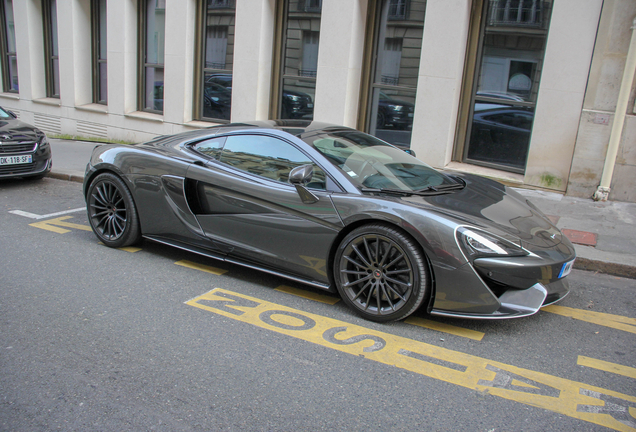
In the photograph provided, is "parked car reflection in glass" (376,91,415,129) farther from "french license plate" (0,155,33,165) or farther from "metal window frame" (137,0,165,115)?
"french license plate" (0,155,33,165)

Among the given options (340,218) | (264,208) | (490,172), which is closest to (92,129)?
(490,172)

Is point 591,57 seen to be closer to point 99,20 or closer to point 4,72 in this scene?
point 99,20

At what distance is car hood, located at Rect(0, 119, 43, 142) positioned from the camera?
25.9 ft

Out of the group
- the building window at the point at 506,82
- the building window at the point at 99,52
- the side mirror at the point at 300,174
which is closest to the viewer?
the side mirror at the point at 300,174

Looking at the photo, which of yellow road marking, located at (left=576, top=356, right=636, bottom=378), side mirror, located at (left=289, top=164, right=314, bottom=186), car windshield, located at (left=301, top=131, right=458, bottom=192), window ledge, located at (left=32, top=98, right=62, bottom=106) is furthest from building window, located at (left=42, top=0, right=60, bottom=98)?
yellow road marking, located at (left=576, top=356, right=636, bottom=378)

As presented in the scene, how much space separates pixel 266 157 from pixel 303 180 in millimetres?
616

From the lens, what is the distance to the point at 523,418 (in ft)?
8.98

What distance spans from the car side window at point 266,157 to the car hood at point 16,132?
16.8ft

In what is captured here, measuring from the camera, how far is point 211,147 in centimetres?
473

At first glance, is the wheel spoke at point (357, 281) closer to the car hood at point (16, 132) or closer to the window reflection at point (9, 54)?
the car hood at point (16, 132)

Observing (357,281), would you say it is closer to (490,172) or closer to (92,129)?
(490,172)

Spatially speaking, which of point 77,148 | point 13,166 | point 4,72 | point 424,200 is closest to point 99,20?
point 77,148

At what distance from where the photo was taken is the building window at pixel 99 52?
13797 millimetres

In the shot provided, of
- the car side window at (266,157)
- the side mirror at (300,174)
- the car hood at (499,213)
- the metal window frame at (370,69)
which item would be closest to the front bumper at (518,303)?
the car hood at (499,213)
